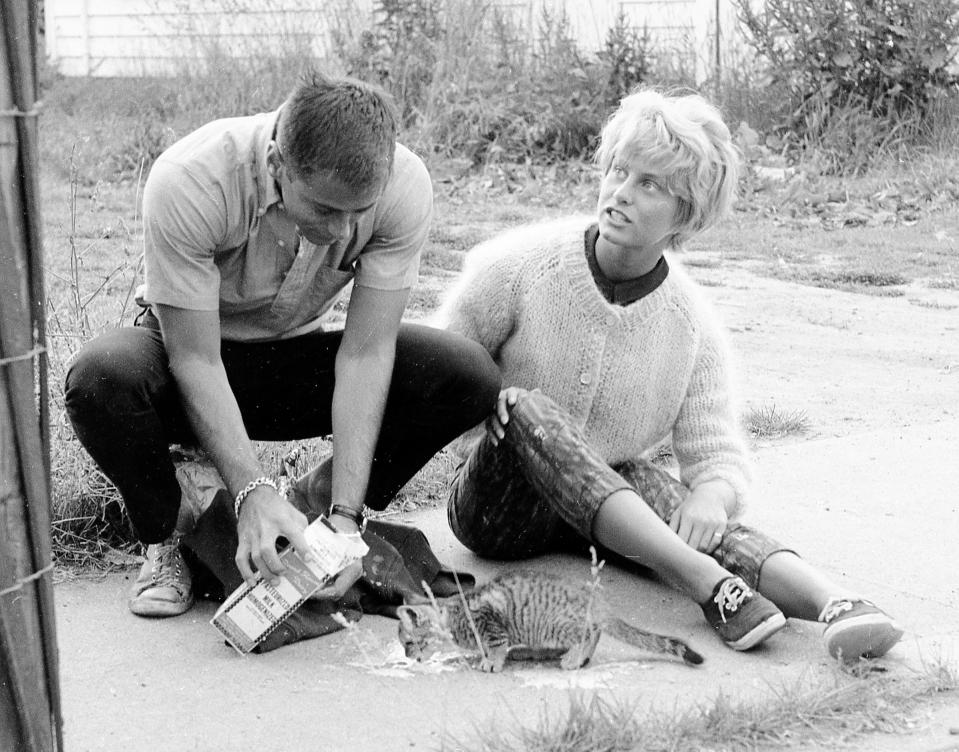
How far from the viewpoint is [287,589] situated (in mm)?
2895

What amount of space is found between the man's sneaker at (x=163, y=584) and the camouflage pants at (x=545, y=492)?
0.76 metres

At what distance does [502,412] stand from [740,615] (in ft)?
2.53

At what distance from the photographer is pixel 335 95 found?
2908 millimetres

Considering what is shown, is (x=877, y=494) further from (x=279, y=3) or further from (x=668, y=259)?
(x=279, y=3)

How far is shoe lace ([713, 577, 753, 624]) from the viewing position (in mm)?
3148

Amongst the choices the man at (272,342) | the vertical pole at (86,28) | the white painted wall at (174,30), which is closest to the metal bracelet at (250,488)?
the man at (272,342)

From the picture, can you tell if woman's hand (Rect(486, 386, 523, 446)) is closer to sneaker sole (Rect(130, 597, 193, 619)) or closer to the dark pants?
the dark pants

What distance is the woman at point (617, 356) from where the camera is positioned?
3.40m

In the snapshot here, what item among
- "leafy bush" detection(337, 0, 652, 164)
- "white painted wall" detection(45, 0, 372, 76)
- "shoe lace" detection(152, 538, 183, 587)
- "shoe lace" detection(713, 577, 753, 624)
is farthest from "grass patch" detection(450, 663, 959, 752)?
"white painted wall" detection(45, 0, 372, 76)

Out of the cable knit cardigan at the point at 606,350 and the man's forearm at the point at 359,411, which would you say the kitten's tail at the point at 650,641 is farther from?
the man's forearm at the point at 359,411

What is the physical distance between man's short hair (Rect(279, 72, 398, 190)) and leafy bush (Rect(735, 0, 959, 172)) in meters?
8.58

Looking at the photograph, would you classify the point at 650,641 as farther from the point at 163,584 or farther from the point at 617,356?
the point at 163,584

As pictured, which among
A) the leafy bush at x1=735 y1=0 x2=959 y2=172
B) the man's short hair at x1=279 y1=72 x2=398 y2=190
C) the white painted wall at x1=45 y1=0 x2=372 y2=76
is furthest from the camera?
the white painted wall at x1=45 y1=0 x2=372 y2=76

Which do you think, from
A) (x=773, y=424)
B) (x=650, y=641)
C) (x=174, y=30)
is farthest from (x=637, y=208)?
(x=174, y=30)
